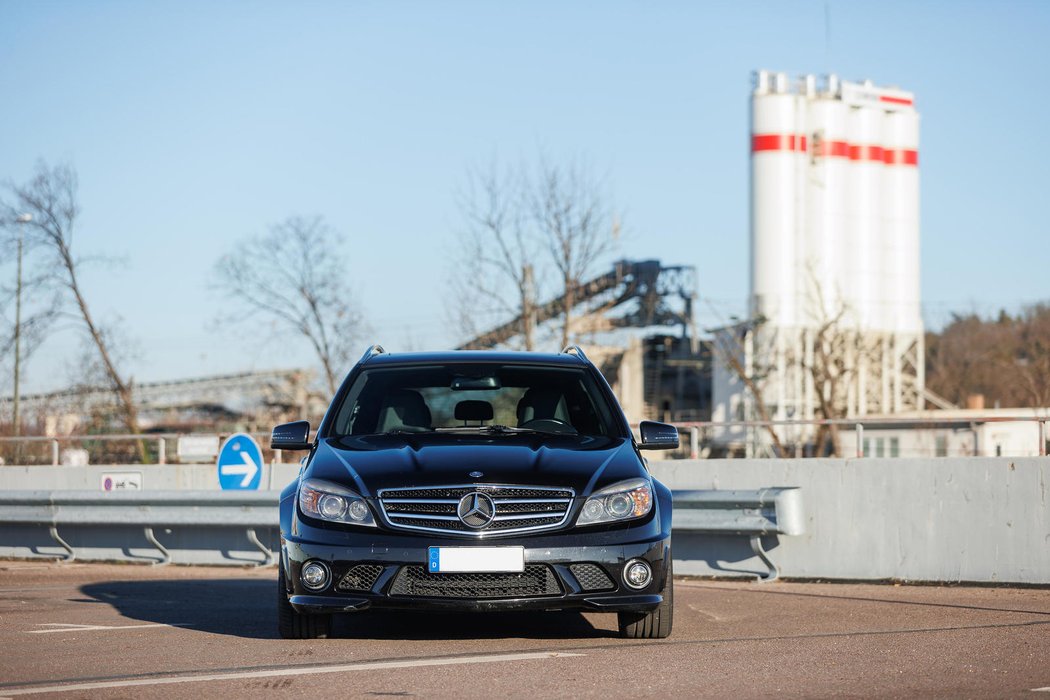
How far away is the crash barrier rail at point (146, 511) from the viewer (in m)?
14.0

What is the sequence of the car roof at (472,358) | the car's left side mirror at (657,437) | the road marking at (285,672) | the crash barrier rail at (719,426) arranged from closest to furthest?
the road marking at (285,672)
the car's left side mirror at (657,437)
the car roof at (472,358)
the crash barrier rail at (719,426)

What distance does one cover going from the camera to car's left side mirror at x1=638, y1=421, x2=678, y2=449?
818cm

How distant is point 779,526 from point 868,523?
87 cm

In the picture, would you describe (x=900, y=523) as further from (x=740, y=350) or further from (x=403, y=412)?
(x=740, y=350)

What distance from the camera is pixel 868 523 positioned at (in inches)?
483

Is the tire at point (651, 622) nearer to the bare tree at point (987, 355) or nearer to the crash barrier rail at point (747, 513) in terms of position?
the crash barrier rail at point (747, 513)

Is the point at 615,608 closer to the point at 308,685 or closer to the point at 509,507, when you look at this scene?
the point at 509,507

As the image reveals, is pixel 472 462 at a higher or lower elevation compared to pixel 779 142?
lower

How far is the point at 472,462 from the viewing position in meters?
7.30

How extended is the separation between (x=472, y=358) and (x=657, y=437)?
128 cm

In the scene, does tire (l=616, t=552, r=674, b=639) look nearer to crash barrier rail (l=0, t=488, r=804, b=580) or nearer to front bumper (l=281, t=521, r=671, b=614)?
front bumper (l=281, t=521, r=671, b=614)

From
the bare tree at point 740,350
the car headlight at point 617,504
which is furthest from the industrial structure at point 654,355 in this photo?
the car headlight at point 617,504

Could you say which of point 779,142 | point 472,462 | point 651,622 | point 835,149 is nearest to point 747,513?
point 651,622

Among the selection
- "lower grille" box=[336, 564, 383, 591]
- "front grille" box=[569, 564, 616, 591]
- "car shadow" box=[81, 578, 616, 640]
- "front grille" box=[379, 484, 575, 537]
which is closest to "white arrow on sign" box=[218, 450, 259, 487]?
"car shadow" box=[81, 578, 616, 640]
